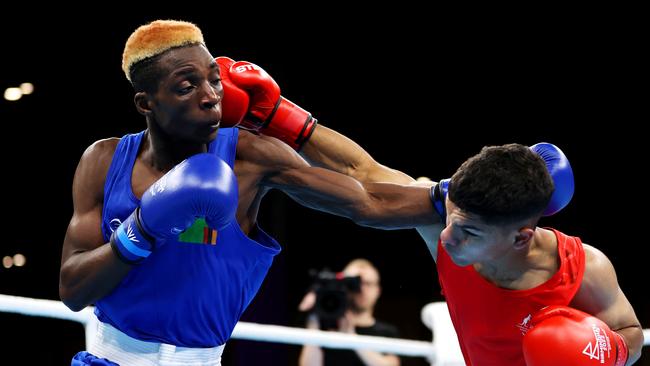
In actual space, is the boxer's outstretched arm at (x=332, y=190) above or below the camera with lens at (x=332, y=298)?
above

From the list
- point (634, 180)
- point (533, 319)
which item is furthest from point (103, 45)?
point (533, 319)

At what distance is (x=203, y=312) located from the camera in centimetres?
210

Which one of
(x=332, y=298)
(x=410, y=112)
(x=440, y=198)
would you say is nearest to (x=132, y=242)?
(x=440, y=198)

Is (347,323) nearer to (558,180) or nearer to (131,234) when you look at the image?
(558,180)

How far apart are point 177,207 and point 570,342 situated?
96 centimetres

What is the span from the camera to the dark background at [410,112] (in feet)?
21.1

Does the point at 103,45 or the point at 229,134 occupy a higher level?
the point at 229,134

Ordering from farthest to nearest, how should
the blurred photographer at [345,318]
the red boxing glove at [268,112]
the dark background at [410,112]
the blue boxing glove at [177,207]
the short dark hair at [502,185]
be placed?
the dark background at [410,112] < the blurred photographer at [345,318] < the red boxing glove at [268,112] < the short dark hair at [502,185] < the blue boxing glove at [177,207]

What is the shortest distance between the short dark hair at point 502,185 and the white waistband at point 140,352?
711 mm

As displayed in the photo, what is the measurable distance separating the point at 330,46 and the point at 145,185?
5.04 meters

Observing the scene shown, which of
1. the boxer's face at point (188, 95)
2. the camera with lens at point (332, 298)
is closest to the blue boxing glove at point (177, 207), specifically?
the boxer's face at point (188, 95)

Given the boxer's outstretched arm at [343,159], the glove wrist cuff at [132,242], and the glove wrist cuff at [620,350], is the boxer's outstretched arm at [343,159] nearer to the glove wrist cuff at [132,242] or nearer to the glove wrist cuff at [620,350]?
the glove wrist cuff at [620,350]

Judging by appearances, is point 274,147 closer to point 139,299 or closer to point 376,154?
point 139,299

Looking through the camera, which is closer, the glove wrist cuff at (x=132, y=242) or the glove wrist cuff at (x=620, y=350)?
the glove wrist cuff at (x=132, y=242)
